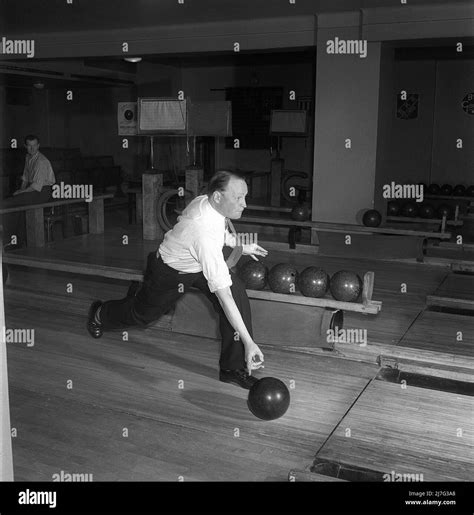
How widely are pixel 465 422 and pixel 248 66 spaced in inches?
370

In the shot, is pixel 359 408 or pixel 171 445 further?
pixel 359 408

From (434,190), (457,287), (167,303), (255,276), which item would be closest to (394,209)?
(434,190)

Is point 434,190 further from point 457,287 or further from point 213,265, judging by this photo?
point 213,265

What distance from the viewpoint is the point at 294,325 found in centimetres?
380

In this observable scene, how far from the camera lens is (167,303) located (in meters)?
3.48

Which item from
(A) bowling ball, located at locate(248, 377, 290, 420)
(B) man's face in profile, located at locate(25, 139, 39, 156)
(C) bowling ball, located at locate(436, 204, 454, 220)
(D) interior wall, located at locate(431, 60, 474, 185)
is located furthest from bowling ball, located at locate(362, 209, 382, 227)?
(D) interior wall, located at locate(431, 60, 474, 185)

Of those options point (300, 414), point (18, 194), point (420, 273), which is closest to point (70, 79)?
point (18, 194)

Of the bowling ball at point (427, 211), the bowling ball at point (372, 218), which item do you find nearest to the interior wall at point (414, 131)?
the bowling ball at point (427, 211)

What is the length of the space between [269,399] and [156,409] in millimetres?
584

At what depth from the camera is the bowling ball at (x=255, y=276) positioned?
13.3 ft

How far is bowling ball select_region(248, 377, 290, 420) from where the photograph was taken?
273cm

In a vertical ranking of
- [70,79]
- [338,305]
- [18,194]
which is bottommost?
[338,305]

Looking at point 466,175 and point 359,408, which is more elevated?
point 466,175
